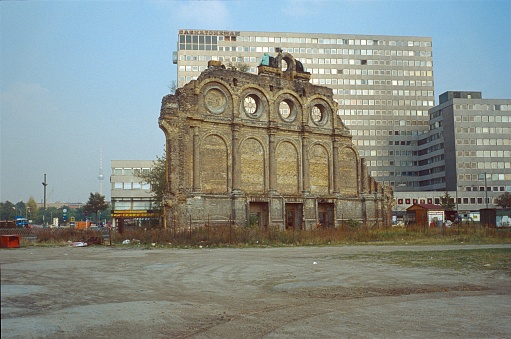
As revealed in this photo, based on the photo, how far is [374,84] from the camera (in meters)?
104

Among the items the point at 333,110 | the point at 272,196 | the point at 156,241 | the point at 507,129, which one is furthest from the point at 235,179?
the point at 507,129

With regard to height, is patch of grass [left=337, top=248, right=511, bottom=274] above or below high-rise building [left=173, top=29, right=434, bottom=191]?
below

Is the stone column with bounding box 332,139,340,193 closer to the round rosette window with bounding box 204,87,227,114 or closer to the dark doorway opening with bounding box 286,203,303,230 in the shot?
the dark doorway opening with bounding box 286,203,303,230

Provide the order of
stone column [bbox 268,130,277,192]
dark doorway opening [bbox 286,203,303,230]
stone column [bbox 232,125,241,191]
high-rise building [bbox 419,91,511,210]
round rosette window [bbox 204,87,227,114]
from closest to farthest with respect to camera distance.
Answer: stone column [bbox 232,125,241,191] → round rosette window [bbox 204,87,227,114] → stone column [bbox 268,130,277,192] → dark doorway opening [bbox 286,203,303,230] → high-rise building [bbox 419,91,511,210]

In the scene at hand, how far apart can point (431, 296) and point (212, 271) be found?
6671 millimetres

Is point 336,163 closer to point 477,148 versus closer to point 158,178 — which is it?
point 158,178

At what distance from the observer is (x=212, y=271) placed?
1438 cm

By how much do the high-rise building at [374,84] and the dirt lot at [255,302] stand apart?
89633mm

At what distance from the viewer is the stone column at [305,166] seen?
1526 inches

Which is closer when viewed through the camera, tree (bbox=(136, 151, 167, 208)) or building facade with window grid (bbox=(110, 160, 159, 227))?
tree (bbox=(136, 151, 167, 208))

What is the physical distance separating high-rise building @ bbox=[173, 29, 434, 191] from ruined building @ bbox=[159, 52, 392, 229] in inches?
2380

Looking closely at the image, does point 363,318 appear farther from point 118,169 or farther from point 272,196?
point 118,169

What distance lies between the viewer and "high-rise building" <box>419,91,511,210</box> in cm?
8669

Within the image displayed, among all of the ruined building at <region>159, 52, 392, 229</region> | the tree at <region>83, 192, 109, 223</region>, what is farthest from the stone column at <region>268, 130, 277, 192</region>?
the tree at <region>83, 192, 109, 223</region>
